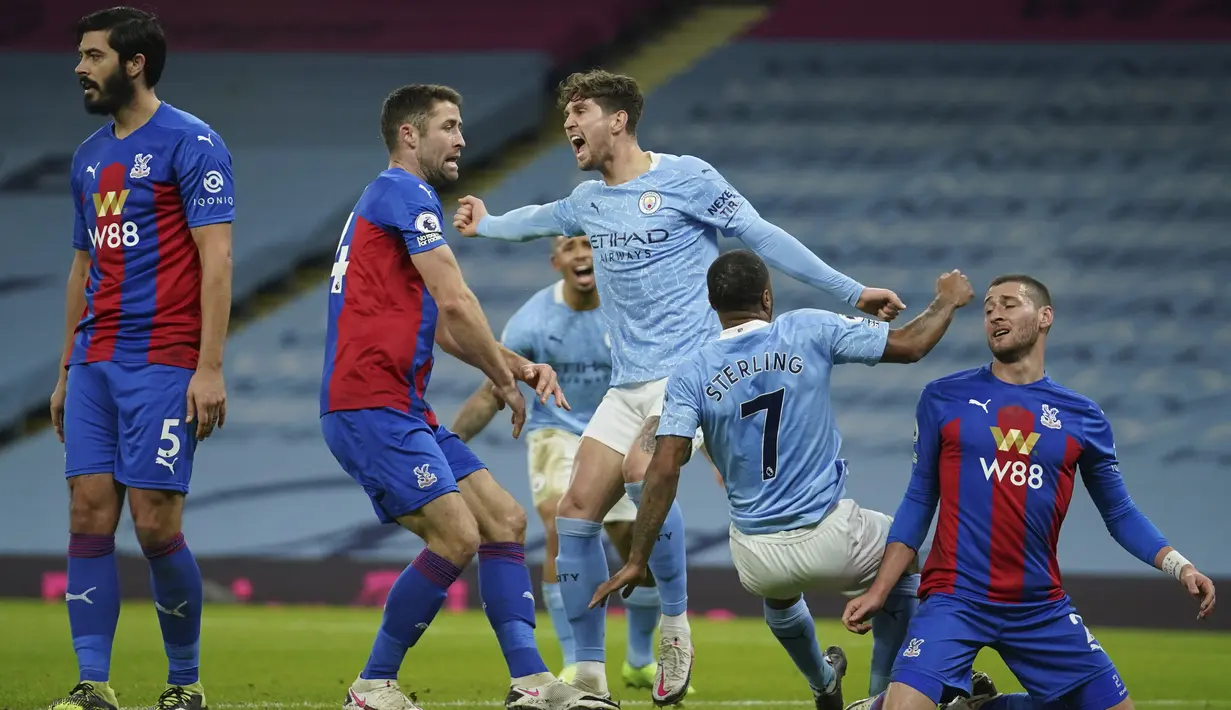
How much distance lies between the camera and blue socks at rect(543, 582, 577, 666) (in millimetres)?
7309

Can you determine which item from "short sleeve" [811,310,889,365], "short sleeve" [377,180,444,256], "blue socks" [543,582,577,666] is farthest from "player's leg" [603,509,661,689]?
"short sleeve" [377,180,444,256]

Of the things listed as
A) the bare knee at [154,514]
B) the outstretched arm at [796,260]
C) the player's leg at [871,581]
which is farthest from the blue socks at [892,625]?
the bare knee at [154,514]

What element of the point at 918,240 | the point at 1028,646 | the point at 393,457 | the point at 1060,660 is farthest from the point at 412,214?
the point at 918,240

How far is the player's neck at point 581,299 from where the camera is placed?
817 centimetres

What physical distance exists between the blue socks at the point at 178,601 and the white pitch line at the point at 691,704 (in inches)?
28.8

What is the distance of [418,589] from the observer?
5.32 metres

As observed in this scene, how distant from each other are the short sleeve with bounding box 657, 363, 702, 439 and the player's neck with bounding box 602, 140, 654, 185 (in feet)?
3.82

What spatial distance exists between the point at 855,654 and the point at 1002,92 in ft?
22.1

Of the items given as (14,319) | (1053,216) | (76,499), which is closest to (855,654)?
(76,499)

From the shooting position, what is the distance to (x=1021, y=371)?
17.0ft

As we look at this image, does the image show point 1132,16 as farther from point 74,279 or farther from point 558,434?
point 74,279

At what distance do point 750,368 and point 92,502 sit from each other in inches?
93.6

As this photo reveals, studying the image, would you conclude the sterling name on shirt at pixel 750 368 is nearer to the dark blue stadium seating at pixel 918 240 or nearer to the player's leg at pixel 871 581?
the player's leg at pixel 871 581

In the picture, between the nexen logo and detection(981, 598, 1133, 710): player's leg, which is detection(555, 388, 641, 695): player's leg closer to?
detection(981, 598, 1133, 710): player's leg
